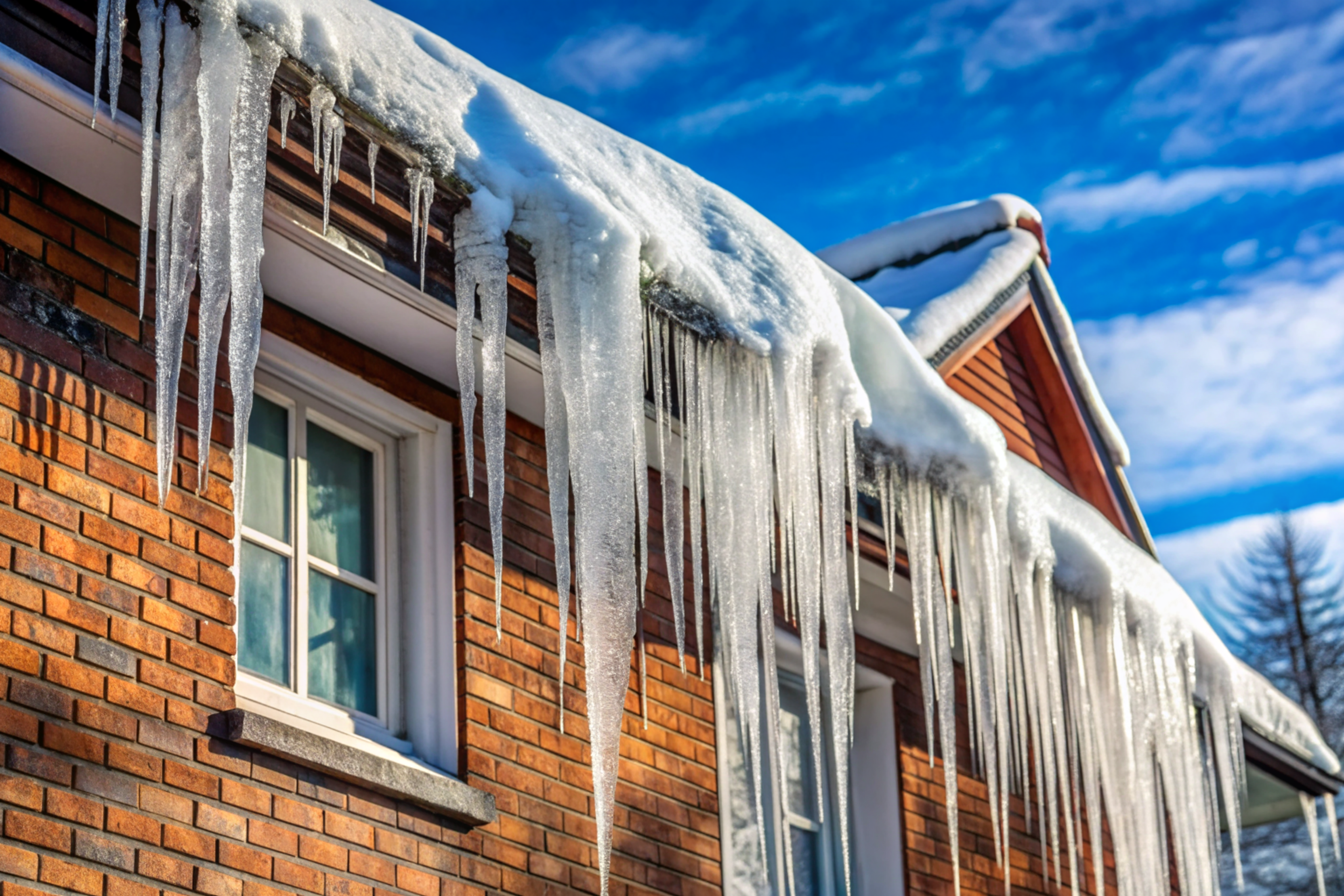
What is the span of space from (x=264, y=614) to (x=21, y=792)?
108 centimetres

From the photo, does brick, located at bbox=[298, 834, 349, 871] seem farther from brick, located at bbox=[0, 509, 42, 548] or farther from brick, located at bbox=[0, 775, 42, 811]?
brick, located at bbox=[0, 509, 42, 548]

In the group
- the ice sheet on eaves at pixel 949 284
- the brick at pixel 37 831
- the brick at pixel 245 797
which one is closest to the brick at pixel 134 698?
the brick at pixel 245 797

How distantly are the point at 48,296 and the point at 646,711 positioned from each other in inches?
93.4

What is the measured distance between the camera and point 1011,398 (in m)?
9.42

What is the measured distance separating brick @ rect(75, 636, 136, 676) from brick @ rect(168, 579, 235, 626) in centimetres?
19

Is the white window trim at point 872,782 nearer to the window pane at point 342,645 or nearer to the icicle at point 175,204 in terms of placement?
the window pane at point 342,645

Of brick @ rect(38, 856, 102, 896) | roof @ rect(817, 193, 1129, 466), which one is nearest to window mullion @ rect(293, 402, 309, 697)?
brick @ rect(38, 856, 102, 896)

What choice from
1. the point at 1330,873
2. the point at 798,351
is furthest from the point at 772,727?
the point at 1330,873

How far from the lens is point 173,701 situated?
3.89 m

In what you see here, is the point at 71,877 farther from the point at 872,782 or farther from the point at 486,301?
the point at 872,782

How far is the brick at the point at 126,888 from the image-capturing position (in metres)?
3.56

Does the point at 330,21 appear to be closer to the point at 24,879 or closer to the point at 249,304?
the point at 249,304

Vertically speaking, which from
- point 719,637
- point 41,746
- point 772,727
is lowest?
point 41,746

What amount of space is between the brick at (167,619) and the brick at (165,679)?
1.7 inches
